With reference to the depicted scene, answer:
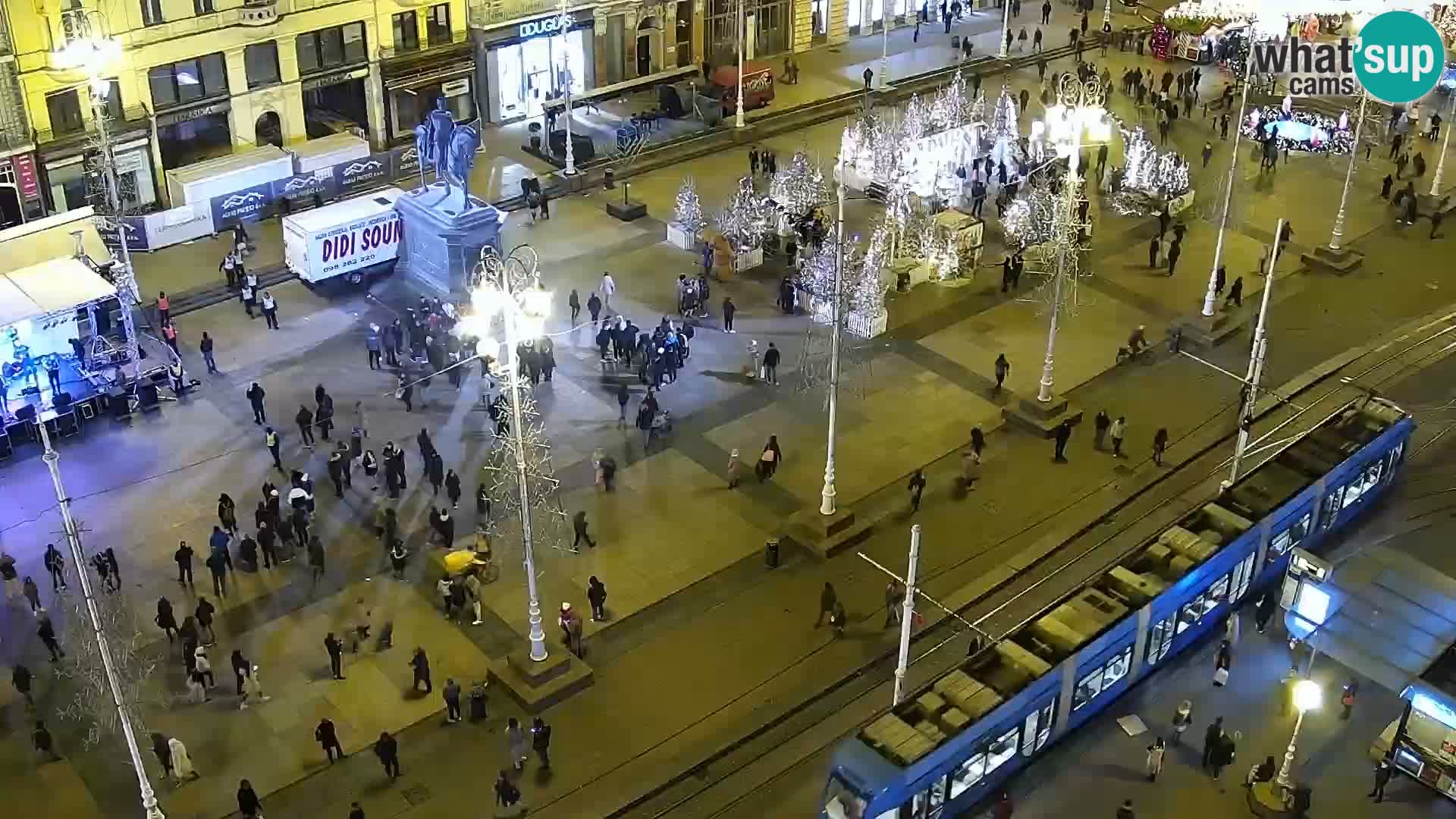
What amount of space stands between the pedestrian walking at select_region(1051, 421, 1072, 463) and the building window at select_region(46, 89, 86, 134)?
32017 millimetres

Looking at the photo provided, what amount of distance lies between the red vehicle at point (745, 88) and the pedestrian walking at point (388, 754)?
124 feet

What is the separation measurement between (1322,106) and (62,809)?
Result: 57.2 meters

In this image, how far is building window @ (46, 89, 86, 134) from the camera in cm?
4694

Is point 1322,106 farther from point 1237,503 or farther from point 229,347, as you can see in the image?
point 229,347

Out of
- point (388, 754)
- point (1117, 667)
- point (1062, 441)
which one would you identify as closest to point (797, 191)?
point (1062, 441)

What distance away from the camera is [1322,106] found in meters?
65.1

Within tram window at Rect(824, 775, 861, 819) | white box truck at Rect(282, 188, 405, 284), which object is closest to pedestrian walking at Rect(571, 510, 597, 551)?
tram window at Rect(824, 775, 861, 819)

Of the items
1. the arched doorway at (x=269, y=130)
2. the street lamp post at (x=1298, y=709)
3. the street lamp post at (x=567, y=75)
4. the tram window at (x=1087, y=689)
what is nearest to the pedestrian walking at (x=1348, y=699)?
the street lamp post at (x=1298, y=709)

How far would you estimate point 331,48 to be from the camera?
53594 millimetres

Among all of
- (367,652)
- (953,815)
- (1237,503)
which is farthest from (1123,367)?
(367,652)

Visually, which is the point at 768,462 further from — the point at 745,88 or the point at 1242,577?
the point at 745,88

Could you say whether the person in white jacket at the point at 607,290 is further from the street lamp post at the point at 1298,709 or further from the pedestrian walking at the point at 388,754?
the street lamp post at the point at 1298,709

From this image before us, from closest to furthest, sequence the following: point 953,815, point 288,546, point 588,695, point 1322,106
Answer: point 953,815 < point 588,695 < point 288,546 < point 1322,106

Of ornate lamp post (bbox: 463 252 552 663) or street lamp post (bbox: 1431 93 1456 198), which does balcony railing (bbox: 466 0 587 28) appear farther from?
street lamp post (bbox: 1431 93 1456 198)
